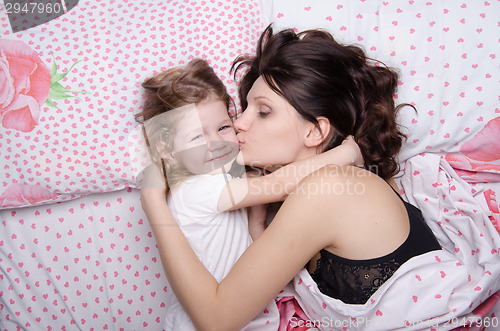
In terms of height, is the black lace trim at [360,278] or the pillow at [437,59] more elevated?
the pillow at [437,59]

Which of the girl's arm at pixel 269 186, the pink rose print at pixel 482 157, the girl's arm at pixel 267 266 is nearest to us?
the girl's arm at pixel 267 266

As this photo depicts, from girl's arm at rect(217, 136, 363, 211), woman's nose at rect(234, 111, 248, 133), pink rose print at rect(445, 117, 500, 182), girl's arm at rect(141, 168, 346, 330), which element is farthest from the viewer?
pink rose print at rect(445, 117, 500, 182)

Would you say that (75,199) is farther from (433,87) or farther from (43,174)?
(433,87)

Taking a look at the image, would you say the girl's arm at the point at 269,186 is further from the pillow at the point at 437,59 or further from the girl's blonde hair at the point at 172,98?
the pillow at the point at 437,59

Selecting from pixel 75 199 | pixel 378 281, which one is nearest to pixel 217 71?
pixel 75 199

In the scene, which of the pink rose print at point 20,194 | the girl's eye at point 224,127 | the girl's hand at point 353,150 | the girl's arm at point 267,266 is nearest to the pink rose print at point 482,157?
the girl's hand at point 353,150

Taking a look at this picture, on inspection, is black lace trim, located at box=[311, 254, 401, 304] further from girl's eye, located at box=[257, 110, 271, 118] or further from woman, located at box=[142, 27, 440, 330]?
girl's eye, located at box=[257, 110, 271, 118]

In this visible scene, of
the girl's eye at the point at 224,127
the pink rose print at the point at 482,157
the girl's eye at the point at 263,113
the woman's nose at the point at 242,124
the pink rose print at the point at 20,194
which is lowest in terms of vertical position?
the pink rose print at the point at 20,194

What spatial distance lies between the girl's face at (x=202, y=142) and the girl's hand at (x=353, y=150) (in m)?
0.33

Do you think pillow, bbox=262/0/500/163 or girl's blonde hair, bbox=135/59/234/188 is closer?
girl's blonde hair, bbox=135/59/234/188

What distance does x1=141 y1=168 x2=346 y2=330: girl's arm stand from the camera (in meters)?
0.93

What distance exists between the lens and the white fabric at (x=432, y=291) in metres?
0.97

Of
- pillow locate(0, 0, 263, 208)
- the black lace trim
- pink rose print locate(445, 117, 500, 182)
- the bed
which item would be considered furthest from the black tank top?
pillow locate(0, 0, 263, 208)

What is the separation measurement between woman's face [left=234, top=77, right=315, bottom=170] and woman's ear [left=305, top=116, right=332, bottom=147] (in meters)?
0.02
